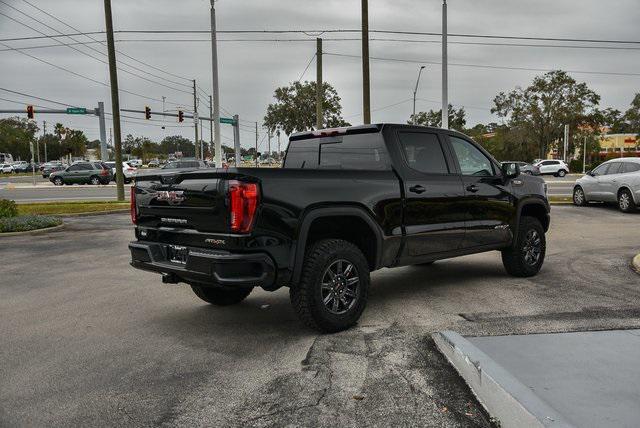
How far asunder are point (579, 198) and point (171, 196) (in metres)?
17.0

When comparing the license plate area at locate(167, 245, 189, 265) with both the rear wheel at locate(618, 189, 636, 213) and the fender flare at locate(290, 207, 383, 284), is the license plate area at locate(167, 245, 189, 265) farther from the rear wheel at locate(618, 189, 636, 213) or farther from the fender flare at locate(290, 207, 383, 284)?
the rear wheel at locate(618, 189, 636, 213)

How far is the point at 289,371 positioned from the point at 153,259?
5.63ft

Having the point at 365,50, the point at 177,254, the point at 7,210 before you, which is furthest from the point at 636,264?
the point at 365,50

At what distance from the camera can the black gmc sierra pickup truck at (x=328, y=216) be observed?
4602 mm

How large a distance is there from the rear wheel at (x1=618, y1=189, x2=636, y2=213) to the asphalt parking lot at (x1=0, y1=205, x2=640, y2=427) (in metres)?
8.64

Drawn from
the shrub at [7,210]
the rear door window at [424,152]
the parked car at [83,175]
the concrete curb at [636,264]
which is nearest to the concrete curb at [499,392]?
the rear door window at [424,152]

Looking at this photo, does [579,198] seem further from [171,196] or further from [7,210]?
[171,196]

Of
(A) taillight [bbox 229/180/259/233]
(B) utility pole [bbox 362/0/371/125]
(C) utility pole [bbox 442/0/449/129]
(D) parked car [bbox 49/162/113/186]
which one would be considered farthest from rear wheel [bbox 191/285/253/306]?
(D) parked car [bbox 49/162/113/186]

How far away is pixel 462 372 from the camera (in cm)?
405

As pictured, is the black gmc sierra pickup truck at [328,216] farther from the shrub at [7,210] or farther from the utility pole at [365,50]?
the utility pole at [365,50]

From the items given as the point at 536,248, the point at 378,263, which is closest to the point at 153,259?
the point at 378,263

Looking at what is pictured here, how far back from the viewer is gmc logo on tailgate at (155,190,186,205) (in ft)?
16.3

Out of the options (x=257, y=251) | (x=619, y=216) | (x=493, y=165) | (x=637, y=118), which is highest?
(x=637, y=118)

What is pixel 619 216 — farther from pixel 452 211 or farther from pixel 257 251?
pixel 257 251
